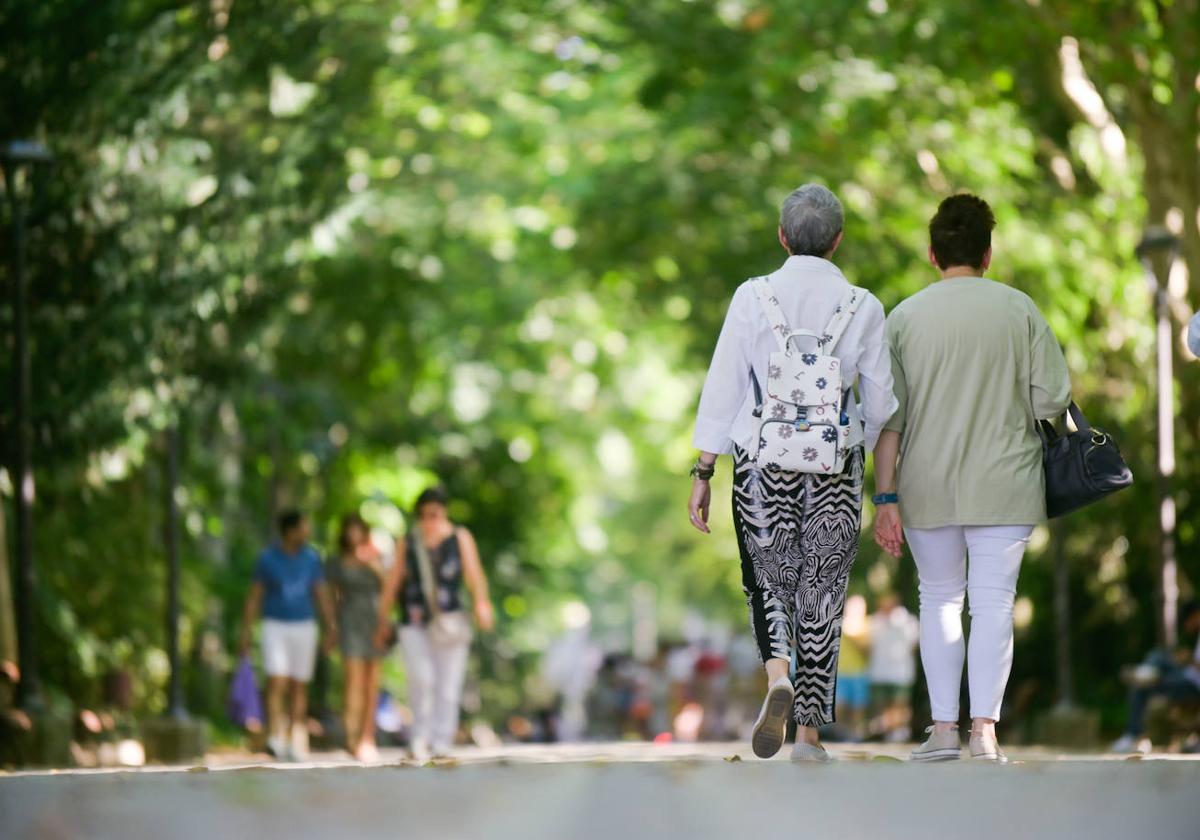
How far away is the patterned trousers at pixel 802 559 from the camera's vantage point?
26.7 feet

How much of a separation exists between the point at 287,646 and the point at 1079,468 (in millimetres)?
9393

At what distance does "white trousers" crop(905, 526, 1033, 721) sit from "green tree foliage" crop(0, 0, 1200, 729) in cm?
800

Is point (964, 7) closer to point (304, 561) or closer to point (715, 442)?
point (304, 561)

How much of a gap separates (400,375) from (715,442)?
2060cm

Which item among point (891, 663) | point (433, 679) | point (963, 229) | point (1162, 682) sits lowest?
point (891, 663)

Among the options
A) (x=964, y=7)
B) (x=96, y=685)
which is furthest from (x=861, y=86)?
(x=96, y=685)

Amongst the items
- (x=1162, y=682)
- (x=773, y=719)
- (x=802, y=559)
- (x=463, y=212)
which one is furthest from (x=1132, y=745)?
(x=463, y=212)

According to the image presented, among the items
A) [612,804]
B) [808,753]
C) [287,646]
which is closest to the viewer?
[612,804]

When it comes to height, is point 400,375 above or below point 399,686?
above

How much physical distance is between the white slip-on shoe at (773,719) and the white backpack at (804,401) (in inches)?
29.8

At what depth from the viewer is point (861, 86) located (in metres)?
21.2

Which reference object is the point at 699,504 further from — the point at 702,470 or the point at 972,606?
the point at 972,606

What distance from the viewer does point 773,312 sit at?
8156mm

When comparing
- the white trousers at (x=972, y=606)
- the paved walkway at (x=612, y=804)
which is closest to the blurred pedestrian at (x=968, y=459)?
the white trousers at (x=972, y=606)
